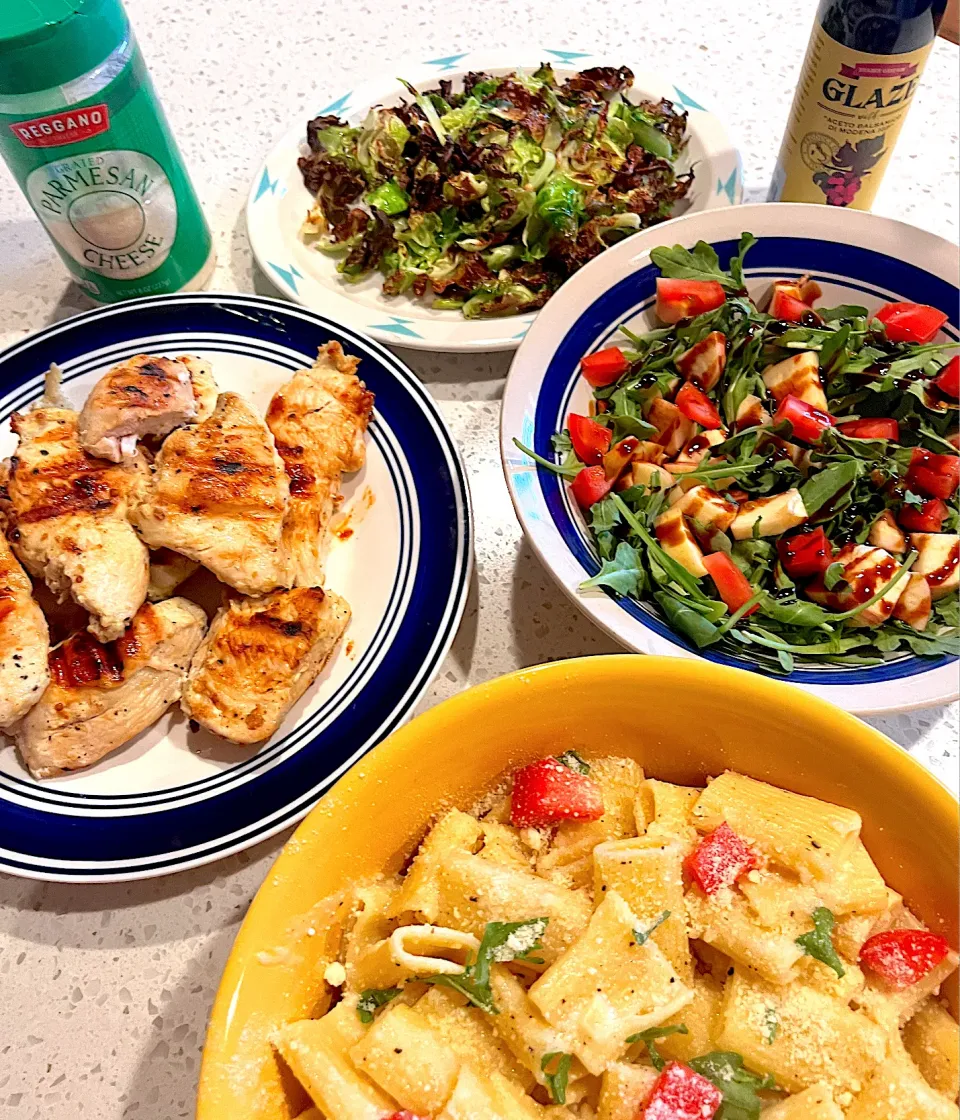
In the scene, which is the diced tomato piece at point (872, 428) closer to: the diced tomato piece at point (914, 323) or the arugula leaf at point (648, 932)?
the diced tomato piece at point (914, 323)

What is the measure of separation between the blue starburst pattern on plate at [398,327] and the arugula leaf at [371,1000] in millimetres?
1070

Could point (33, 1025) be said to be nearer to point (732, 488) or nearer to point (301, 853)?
point (301, 853)

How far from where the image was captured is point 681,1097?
0.72 m

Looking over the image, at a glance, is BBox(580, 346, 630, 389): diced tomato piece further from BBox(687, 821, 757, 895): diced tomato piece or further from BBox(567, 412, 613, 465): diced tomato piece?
BBox(687, 821, 757, 895): diced tomato piece

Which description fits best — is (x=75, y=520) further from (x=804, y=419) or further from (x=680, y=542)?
(x=804, y=419)

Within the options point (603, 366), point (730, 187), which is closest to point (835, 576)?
point (603, 366)

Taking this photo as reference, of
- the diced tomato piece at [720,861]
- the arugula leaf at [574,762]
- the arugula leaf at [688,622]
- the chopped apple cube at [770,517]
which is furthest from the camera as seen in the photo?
the chopped apple cube at [770,517]

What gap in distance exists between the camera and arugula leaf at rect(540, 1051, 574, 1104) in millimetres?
719

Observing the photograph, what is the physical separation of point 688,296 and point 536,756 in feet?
2.54

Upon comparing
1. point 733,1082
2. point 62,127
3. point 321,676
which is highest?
point 62,127

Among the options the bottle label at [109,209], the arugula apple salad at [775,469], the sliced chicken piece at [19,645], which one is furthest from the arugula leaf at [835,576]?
the bottle label at [109,209]

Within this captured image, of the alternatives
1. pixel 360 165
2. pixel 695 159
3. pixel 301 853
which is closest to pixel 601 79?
pixel 695 159

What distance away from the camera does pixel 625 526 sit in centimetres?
120

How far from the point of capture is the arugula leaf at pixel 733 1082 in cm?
73
